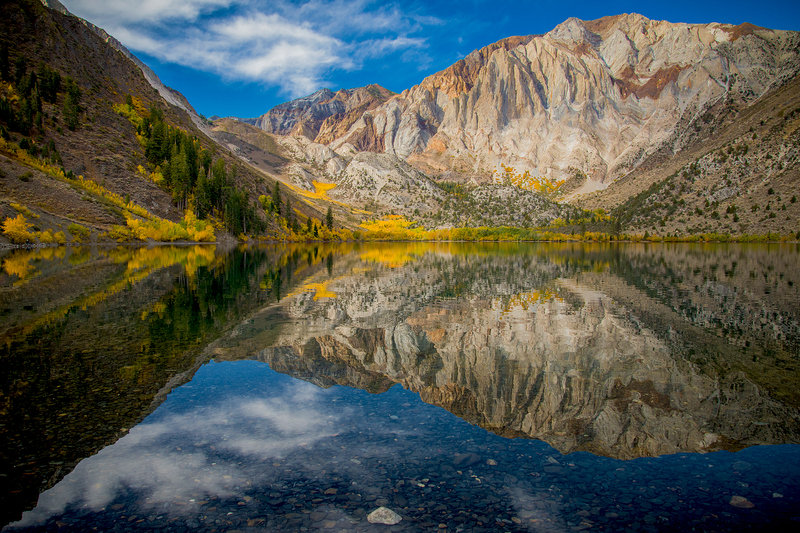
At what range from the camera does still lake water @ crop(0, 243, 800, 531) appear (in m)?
6.28

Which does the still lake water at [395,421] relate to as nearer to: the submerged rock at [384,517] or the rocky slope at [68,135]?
the submerged rock at [384,517]

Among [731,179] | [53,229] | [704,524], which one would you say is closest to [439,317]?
[704,524]

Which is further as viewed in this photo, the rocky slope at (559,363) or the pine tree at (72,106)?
the pine tree at (72,106)

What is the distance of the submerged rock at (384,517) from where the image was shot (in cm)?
598

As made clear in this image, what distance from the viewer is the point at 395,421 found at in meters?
9.44

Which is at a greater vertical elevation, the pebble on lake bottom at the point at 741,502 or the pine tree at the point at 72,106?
the pine tree at the point at 72,106

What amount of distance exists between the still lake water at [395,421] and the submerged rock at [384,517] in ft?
0.38

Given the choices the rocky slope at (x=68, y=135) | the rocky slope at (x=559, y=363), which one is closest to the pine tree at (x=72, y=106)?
the rocky slope at (x=68, y=135)

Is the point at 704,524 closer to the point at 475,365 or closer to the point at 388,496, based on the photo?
the point at 388,496

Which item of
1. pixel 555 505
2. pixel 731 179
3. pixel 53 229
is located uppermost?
pixel 731 179

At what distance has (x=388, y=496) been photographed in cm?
658

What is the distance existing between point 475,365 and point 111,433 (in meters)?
9.09

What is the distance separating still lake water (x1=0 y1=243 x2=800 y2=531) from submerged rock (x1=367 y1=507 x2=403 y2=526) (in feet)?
0.38

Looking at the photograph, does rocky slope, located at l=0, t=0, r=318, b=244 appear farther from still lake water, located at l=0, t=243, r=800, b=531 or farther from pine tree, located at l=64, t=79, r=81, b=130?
still lake water, located at l=0, t=243, r=800, b=531
